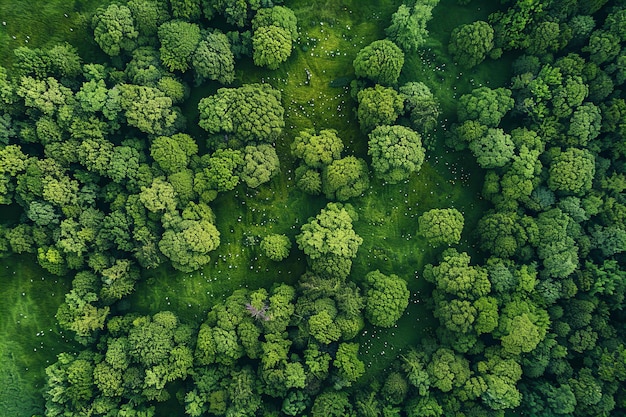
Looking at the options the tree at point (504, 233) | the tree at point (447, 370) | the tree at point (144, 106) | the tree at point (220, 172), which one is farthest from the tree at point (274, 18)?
the tree at point (447, 370)

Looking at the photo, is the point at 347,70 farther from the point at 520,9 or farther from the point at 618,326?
the point at 618,326

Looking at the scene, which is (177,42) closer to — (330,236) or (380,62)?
(380,62)

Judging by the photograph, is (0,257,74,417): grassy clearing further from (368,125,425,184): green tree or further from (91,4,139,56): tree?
(368,125,425,184): green tree

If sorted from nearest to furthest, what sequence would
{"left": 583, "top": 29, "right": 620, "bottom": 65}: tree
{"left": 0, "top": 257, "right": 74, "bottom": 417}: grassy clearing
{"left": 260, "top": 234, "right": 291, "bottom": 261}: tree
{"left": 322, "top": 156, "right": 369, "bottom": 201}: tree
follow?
{"left": 583, "top": 29, "right": 620, "bottom": 65}: tree, {"left": 322, "top": 156, "right": 369, "bottom": 201}: tree, {"left": 260, "top": 234, "right": 291, "bottom": 261}: tree, {"left": 0, "top": 257, "right": 74, "bottom": 417}: grassy clearing

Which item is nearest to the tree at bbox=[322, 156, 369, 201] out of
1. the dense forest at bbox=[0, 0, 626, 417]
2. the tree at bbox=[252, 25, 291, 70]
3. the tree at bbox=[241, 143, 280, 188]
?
the dense forest at bbox=[0, 0, 626, 417]

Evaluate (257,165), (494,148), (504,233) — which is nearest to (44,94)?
(257,165)

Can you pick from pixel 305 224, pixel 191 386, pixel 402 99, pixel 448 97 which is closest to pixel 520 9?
pixel 448 97
